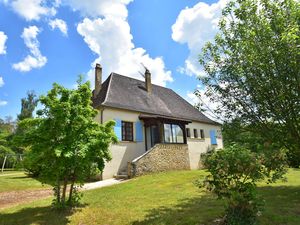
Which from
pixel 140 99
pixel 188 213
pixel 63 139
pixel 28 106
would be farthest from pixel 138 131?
pixel 28 106

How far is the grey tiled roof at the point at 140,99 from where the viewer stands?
1898 centimetres

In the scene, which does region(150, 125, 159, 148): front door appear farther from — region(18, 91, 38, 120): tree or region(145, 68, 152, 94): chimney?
region(18, 91, 38, 120): tree

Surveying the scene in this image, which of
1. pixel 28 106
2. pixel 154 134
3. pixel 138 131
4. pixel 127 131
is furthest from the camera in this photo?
pixel 28 106

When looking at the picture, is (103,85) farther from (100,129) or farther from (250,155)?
(250,155)

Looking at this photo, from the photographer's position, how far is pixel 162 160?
710 inches

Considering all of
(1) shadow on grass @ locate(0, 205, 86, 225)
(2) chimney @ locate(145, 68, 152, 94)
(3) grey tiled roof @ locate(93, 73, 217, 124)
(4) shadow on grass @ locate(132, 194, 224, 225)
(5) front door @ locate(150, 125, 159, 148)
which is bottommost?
(1) shadow on grass @ locate(0, 205, 86, 225)

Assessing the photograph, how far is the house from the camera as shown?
17.3 meters

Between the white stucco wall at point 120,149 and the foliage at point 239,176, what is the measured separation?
481 inches

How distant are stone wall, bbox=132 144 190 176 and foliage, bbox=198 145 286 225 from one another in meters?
10.8

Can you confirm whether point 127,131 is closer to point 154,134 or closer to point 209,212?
point 154,134

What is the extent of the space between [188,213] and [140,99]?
49.9 ft

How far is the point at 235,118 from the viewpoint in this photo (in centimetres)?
865

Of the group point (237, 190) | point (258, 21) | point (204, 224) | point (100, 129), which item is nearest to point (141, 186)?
point (100, 129)

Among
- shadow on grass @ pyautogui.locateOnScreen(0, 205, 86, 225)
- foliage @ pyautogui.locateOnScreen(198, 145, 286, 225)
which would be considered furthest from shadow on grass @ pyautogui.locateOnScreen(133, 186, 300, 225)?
shadow on grass @ pyautogui.locateOnScreen(0, 205, 86, 225)
